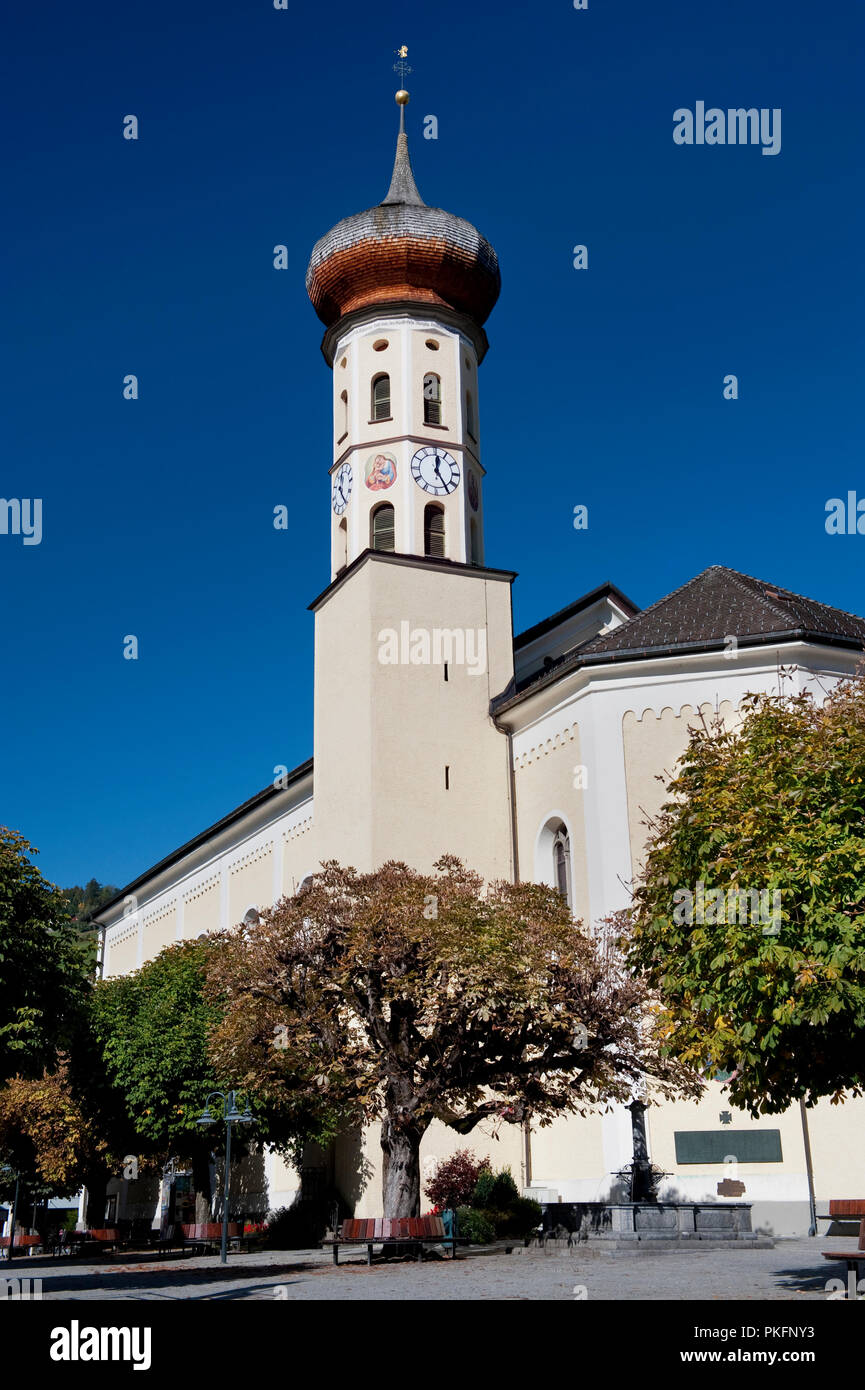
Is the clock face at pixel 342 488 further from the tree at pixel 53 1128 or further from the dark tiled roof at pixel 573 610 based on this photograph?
the tree at pixel 53 1128

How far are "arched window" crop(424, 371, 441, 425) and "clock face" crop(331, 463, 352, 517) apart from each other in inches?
104

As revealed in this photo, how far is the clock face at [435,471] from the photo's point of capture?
3622 cm

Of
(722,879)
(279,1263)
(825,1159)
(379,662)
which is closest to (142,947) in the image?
(379,662)

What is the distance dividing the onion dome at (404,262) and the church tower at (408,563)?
0.04 m

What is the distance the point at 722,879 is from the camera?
13906 millimetres

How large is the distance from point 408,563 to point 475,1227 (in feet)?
53.2

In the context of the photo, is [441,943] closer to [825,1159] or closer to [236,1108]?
[825,1159]

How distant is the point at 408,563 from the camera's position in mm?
34250

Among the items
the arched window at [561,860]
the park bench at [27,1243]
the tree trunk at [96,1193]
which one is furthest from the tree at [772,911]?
the park bench at [27,1243]

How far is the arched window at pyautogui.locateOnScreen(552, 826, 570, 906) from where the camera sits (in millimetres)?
29875

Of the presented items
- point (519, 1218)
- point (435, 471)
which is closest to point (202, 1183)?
point (519, 1218)

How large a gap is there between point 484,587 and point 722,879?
71.1 ft

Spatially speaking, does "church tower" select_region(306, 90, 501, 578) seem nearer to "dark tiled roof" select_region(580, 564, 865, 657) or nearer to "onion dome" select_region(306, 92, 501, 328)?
"onion dome" select_region(306, 92, 501, 328)

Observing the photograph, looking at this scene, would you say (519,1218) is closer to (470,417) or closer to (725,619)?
(725,619)
